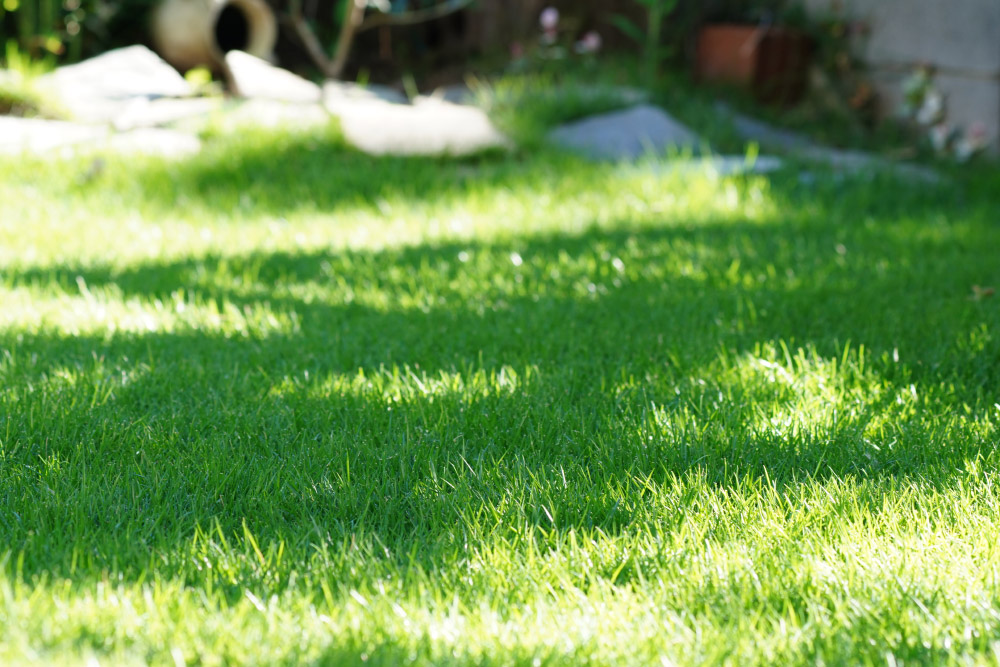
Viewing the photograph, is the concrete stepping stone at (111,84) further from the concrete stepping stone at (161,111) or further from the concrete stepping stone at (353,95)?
the concrete stepping stone at (353,95)

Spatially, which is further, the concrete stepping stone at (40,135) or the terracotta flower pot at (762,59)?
the terracotta flower pot at (762,59)

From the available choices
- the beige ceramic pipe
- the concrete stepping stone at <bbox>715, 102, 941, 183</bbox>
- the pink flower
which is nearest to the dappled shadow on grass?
the beige ceramic pipe

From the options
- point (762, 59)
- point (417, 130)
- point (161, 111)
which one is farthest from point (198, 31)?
point (762, 59)

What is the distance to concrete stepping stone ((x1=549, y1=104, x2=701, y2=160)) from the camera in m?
5.88

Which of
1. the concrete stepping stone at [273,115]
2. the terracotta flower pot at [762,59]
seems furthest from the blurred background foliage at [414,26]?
the concrete stepping stone at [273,115]

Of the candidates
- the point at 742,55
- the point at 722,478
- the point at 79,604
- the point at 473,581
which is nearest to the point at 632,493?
the point at 722,478

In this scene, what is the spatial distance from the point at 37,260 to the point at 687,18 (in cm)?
601

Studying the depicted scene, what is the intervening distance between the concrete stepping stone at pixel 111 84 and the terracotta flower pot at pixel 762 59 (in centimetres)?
395

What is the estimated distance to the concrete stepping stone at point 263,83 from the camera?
6555mm

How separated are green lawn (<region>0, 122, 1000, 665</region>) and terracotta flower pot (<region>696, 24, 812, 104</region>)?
3610 millimetres

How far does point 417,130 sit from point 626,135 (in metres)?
1.28

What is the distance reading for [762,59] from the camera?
752 centimetres

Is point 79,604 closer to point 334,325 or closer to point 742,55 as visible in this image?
point 334,325

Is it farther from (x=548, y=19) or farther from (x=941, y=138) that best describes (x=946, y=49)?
(x=548, y=19)
